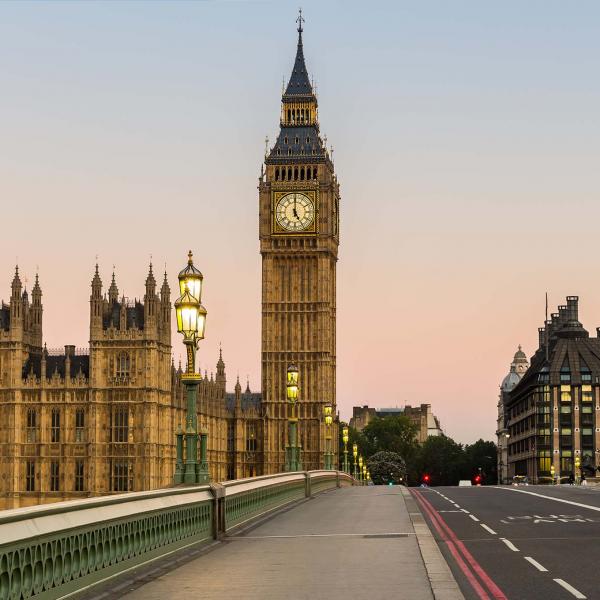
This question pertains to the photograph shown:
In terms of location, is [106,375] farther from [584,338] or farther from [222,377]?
[584,338]

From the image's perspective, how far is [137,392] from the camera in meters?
114

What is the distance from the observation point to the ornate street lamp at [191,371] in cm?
2372

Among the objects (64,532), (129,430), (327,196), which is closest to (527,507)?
(64,532)

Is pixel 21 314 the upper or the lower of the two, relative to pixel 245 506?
upper

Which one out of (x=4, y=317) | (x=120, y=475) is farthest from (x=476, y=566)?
(x=4, y=317)

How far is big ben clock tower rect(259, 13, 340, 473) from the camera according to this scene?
14350 cm

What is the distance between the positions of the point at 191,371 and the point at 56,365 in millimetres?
96683

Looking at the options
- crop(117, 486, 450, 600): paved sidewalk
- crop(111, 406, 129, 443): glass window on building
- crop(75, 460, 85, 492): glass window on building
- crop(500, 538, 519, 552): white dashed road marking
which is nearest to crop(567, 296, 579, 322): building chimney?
crop(111, 406, 129, 443): glass window on building

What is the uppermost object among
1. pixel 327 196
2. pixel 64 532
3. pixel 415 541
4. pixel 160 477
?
pixel 327 196

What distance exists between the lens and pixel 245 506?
29.5m

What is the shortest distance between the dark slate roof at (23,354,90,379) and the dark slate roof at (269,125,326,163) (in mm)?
41275

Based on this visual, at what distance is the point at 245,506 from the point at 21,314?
92.5 m

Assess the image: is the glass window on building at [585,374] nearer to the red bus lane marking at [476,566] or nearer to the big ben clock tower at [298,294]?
the big ben clock tower at [298,294]

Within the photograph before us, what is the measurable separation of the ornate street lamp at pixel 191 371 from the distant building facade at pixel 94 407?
87.8m
